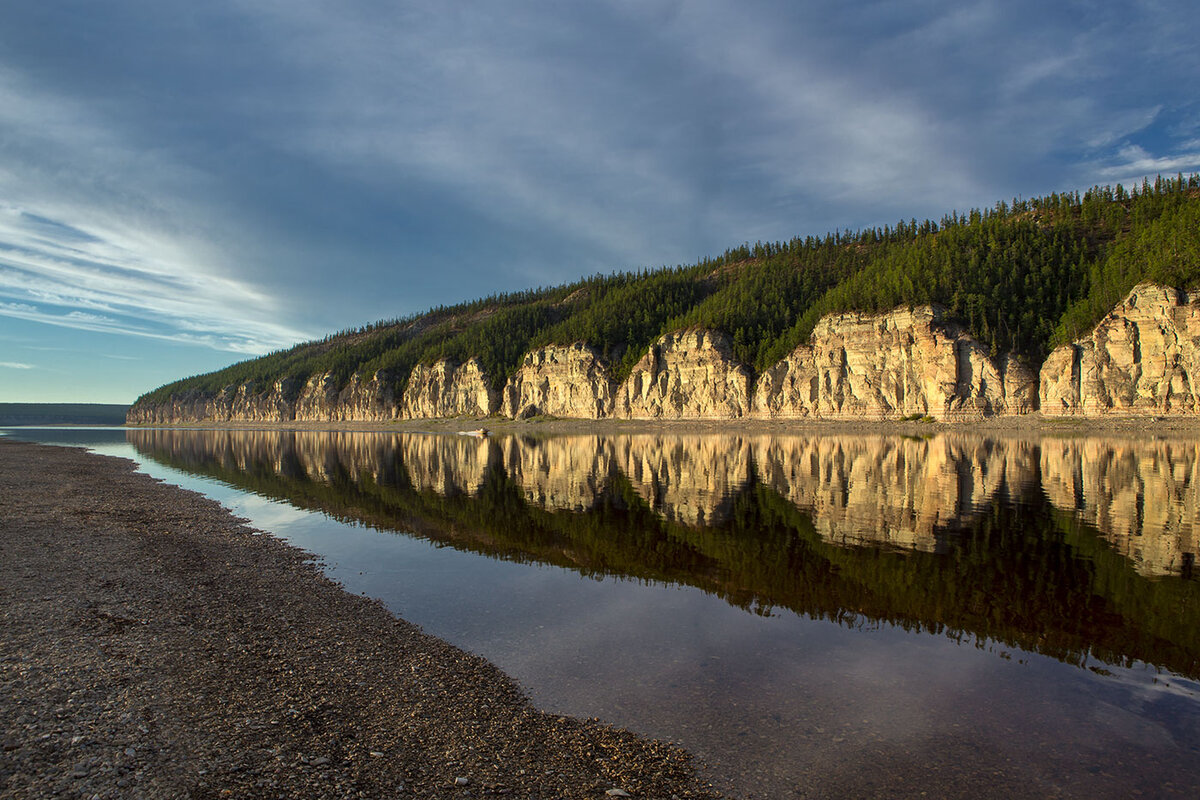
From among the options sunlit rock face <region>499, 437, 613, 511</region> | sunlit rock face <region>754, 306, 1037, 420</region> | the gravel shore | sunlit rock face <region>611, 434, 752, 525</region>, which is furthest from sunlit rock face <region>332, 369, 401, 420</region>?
the gravel shore

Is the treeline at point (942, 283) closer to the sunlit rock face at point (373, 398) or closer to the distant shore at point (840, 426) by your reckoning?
the sunlit rock face at point (373, 398)

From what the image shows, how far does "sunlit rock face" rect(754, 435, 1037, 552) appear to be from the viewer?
19.3 m

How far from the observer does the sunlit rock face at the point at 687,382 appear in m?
113

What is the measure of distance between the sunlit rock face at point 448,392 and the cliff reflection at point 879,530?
106029 mm

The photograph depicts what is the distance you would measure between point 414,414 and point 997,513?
158 m

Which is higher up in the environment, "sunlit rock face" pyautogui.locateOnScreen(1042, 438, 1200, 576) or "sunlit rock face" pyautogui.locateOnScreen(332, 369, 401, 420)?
"sunlit rock face" pyautogui.locateOnScreen(332, 369, 401, 420)

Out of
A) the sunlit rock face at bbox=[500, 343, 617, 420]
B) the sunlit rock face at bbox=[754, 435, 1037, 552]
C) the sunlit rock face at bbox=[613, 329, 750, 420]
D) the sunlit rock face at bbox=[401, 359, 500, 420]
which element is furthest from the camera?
the sunlit rock face at bbox=[401, 359, 500, 420]

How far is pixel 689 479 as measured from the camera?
3478 centimetres

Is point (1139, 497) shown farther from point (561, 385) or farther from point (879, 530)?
point (561, 385)

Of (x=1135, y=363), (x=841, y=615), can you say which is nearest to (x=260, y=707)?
(x=841, y=615)

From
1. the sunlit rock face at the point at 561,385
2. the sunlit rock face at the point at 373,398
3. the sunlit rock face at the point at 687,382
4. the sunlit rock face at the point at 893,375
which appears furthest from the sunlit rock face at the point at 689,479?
the sunlit rock face at the point at 373,398

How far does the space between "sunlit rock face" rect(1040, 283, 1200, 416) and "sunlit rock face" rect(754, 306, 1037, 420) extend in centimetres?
564

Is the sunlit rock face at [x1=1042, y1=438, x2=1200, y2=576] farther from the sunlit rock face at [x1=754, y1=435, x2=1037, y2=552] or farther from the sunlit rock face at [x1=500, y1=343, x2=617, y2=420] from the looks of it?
the sunlit rock face at [x1=500, y1=343, x2=617, y2=420]

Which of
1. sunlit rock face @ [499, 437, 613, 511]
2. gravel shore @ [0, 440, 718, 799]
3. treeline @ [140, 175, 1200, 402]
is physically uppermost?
treeline @ [140, 175, 1200, 402]
